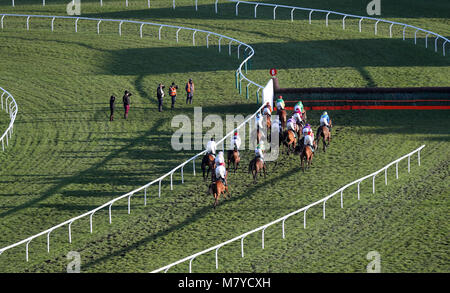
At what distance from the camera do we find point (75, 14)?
2032 inches

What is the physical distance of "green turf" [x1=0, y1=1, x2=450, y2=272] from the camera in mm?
23797

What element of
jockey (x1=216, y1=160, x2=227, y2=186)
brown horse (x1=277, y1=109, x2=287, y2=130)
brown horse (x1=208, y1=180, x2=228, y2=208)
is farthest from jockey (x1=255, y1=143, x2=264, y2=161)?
brown horse (x1=277, y1=109, x2=287, y2=130)

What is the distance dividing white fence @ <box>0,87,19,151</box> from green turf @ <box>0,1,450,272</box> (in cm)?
35

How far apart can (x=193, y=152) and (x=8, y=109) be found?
10.2m

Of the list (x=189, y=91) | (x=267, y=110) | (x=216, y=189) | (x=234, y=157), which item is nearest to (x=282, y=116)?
(x=267, y=110)

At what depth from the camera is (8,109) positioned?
1518 inches

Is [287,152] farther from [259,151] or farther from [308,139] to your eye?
[259,151]

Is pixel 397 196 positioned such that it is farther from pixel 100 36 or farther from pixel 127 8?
pixel 127 8

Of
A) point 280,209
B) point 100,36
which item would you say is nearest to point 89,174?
point 280,209

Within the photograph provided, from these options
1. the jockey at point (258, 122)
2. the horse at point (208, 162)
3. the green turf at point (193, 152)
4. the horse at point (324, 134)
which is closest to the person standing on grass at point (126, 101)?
the green turf at point (193, 152)

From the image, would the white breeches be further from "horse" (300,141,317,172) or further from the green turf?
"horse" (300,141,317,172)

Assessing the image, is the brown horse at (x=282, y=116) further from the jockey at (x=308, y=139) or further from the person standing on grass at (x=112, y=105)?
the person standing on grass at (x=112, y=105)

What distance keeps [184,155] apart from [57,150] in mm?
4624

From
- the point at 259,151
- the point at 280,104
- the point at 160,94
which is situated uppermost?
the point at 160,94
